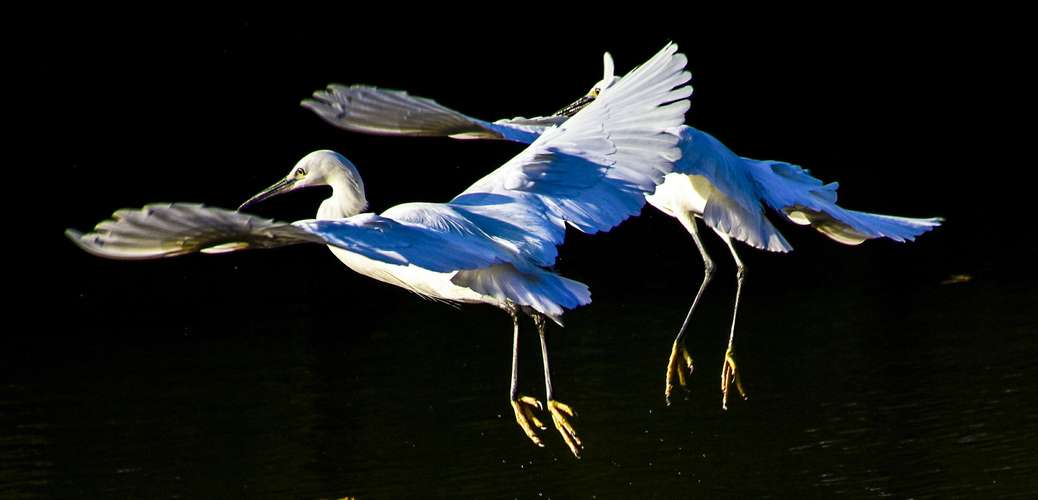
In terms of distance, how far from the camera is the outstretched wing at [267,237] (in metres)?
5.25

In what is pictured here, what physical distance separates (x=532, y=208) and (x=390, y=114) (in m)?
0.83

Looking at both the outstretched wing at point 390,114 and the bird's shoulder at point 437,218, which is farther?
the outstretched wing at point 390,114

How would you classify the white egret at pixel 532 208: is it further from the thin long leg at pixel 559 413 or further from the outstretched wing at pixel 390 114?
the outstretched wing at pixel 390 114

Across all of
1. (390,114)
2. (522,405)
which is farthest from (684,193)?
(390,114)

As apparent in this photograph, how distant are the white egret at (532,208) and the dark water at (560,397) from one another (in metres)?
0.82

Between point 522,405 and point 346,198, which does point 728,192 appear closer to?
point 522,405

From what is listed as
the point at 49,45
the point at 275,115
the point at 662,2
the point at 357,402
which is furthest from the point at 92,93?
the point at 357,402

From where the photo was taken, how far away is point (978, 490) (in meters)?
7.07

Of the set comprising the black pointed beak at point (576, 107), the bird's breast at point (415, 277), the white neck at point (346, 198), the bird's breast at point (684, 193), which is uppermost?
the black pointed beak at point (576, 107)

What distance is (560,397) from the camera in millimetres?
9250

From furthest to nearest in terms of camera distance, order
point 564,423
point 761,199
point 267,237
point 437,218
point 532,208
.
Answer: point 761,199
point 564,423
point 532,208
point 437,218
point 267,237

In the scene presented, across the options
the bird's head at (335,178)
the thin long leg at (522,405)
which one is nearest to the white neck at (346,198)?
the bird's head at (335,178)

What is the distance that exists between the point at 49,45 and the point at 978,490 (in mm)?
16045

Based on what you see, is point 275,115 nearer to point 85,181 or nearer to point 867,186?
point 85,181
